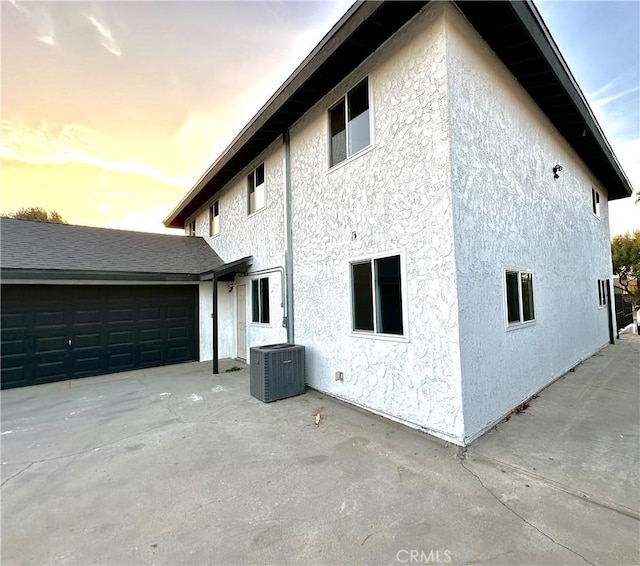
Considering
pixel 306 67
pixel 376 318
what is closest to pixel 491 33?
pixel 306 67

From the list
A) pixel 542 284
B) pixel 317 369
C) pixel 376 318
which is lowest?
pixel 317 369

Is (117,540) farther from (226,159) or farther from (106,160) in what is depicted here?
(106,160)

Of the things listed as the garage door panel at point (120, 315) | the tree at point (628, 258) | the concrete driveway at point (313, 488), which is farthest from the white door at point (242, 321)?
the tree at point (628, 258)

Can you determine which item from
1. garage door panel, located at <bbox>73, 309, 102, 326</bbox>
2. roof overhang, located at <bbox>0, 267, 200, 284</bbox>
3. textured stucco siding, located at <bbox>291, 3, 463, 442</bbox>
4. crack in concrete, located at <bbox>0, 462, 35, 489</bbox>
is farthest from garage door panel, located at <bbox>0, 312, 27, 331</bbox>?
textured stucco siding, located at <bbox>291, 3, 463, 442</bbox>

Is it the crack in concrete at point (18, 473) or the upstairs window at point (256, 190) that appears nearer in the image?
the crack in concrete at point (18, 473)

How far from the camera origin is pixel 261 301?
806 cm

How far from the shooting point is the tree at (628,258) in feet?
60.8

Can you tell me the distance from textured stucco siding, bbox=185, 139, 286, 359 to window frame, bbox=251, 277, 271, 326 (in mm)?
152

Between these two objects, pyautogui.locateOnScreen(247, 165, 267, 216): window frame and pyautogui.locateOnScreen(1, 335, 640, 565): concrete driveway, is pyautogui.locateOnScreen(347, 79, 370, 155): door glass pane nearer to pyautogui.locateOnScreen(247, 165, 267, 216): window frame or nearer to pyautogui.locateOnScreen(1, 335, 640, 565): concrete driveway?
pyautogui.locateOnScreen(247, 165, 267, 216): window frame

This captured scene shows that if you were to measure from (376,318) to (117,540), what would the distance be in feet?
12.1

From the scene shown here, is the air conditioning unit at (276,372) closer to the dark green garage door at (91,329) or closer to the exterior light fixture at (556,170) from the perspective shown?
the dark green garage door at (91,329)

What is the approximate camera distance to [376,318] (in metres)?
4.75

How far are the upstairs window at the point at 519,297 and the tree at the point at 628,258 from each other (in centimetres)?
1866

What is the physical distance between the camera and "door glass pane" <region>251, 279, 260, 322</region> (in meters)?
8.30
